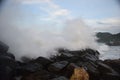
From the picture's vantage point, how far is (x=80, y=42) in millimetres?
19531

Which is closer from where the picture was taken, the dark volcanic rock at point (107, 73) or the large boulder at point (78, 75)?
the large boulder at point (78, 75)

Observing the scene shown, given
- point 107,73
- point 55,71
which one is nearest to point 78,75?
point 55,71

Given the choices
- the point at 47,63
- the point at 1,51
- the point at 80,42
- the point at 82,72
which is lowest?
the point at 82,72

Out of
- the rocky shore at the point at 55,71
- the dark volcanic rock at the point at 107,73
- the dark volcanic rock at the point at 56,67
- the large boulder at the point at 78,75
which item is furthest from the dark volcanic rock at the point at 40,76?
the dark volcanic rock at the point at 107,73

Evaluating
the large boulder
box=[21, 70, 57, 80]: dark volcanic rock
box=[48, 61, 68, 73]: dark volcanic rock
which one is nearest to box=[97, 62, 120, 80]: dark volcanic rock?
the large boulder

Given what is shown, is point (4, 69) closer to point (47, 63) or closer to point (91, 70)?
point (47, 63)

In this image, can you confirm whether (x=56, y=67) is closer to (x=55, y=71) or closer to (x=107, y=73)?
(x=55, y=71)

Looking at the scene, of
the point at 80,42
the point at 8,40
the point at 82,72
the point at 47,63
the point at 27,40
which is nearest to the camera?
the point at 82,72

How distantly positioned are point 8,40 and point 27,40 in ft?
5.22

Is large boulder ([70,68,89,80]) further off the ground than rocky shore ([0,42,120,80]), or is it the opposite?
rocky shore ([0,42,120,80])

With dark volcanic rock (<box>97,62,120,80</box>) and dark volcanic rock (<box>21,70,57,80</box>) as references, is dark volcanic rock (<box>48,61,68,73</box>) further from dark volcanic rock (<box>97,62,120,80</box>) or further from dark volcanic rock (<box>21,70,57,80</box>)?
dark volcanic rock (<box>97,62,120,80</box>)

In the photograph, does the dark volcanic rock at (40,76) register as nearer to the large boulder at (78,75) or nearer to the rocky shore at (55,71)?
the rocky shore at (55,71)

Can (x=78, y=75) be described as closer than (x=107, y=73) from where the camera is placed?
Yes

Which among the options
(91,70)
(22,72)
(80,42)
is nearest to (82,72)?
(91,70)
